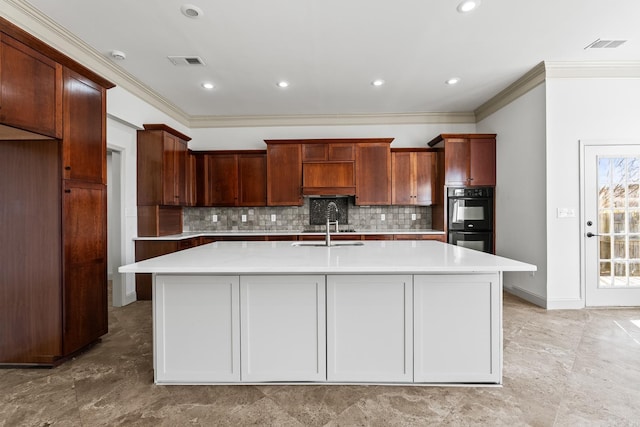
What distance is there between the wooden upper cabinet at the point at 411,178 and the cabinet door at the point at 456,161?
1.22 feet

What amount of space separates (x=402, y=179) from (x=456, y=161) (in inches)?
33.0

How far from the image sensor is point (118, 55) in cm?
337

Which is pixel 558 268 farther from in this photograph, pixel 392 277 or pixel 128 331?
pixel 128 331

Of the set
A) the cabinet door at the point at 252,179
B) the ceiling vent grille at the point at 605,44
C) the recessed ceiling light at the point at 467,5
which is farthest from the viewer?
the cabinet door at the point at 252,179

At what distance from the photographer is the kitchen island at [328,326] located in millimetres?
2072

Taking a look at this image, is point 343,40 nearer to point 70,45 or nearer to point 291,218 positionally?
point 70,45

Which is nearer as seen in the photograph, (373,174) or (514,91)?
(514,91)

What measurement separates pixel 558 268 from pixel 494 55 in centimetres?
251

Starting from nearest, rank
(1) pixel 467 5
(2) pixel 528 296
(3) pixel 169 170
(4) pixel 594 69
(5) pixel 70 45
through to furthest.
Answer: (1) pixel 467 5 → (5) pixel 70 45 → (4) pixel 594 69 → (2) pixel 528 296 → (3) pixel 169 170

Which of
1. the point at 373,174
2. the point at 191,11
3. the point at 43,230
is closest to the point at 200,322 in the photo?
the point at 43,230

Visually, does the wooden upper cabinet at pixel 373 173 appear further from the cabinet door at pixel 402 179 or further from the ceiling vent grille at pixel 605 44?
the ceiling vent grille at pixel 605 44

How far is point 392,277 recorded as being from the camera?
6.84 feet

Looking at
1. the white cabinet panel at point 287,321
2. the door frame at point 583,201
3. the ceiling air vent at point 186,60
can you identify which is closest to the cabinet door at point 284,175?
the ceiling air vent at point 186,60

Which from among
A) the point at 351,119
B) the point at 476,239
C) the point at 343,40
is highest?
the point at 343,40
